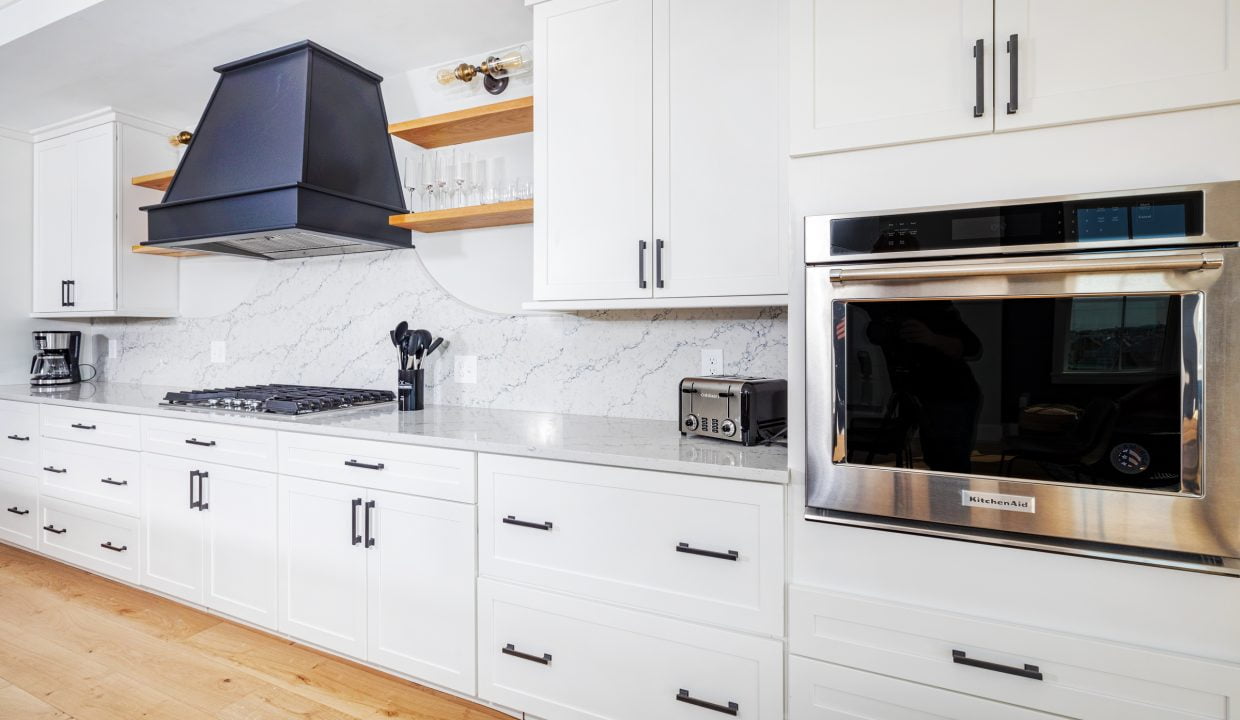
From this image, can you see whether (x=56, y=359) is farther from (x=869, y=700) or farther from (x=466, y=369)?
(x=869, y=700)

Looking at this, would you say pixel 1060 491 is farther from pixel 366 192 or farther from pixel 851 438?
pixel 366 192

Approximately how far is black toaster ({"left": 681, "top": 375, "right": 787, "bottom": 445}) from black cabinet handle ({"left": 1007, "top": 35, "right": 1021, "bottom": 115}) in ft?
2.92

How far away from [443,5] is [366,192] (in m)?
0.83

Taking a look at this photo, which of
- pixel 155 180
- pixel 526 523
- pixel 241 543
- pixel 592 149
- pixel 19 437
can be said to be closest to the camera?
pixel 526 523

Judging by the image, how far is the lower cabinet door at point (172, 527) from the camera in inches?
96.8

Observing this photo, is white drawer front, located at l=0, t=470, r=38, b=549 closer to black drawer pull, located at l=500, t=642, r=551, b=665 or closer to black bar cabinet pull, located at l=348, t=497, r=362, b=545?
black bar cabinet pull, located at l=348, t=497, r=362, b=545

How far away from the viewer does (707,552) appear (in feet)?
4.99

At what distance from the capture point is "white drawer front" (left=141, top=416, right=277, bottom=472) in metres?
2.27

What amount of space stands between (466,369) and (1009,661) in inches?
85.7

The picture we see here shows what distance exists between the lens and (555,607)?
172 centimetres

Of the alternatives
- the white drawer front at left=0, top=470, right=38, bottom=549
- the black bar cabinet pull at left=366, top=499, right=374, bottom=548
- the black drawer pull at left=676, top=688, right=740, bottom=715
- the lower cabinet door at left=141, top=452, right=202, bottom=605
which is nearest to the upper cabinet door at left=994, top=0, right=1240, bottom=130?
the black drawer pull at left=676, top=688, right=740, bottom=715

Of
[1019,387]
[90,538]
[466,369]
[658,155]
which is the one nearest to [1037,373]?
[1019,387]

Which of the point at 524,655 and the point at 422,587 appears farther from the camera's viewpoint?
the point at 422,587

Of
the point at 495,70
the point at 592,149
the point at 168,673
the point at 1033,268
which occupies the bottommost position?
the point at 168,673
